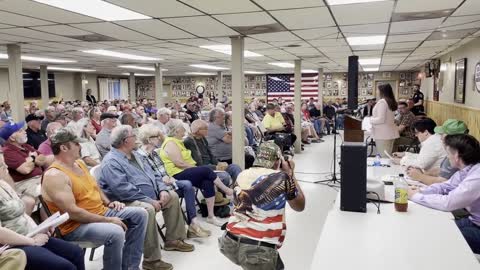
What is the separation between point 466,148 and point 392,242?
113 cm

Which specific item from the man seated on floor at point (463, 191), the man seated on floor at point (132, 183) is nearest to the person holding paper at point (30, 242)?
the man seated on floor at point (132, 183)

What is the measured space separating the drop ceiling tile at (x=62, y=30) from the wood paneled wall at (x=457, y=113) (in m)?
6.24

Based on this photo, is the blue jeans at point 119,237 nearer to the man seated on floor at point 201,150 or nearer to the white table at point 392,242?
the white table at point 392,242

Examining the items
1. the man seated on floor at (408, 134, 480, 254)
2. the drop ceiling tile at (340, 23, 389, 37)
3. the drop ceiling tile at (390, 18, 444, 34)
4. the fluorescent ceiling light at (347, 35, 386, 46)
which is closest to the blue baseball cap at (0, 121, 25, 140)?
the man seated on floor at (408, 134, 480, 254)

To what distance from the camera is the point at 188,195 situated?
3924 millimetres

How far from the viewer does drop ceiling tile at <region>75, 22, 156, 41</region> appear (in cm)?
441

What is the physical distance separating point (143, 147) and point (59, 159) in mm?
1166

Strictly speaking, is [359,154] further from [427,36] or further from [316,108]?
[316,108]

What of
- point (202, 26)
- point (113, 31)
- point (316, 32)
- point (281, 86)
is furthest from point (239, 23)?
point (281, 86)

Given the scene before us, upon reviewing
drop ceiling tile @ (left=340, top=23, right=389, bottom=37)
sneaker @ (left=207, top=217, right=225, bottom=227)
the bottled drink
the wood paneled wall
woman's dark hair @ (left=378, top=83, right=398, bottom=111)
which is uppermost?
drop ceiling tile @ (left=340, top=23, right=389, bottom=37)

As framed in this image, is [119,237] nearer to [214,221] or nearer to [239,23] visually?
[214,221]

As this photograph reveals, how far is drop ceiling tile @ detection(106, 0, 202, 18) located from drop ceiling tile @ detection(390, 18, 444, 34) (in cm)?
261

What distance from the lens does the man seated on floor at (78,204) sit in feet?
8.43

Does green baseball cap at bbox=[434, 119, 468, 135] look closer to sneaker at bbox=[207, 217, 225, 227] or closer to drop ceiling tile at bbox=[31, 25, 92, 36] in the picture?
sneaker at bbox=[207, 217, 225, 227]
